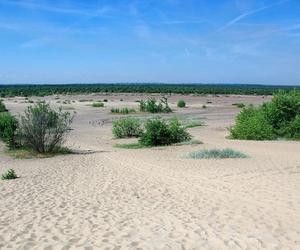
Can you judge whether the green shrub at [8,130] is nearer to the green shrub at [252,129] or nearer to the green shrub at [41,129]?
the green shrub at [41,129]

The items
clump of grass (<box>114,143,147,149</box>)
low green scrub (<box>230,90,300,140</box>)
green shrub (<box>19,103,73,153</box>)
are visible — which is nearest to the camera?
green shrub (<box>19,103,73,153</box>)

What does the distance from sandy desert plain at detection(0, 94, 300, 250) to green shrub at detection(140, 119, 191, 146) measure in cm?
334

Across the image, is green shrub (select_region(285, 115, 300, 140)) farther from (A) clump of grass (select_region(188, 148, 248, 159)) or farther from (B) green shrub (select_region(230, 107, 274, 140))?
(A) clump of grass (select_region(188, 148, 248, 159))

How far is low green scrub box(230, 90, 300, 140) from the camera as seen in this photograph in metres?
24.5

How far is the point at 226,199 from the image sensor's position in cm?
1085

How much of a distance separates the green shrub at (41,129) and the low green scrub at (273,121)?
961 centimetres

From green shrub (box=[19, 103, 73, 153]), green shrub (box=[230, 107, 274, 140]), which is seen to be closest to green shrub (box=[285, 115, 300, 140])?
green shrub (box=[230, 107, 274, 140])

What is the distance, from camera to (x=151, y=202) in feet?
34.8

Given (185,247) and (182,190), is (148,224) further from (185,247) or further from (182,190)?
(182,190)

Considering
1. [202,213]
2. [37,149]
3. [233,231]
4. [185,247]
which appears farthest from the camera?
[37,149]

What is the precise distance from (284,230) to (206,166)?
762 centimetres

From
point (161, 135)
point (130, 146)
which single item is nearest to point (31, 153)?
point (130, 146)

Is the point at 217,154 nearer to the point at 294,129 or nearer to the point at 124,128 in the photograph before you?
the point at 294,129

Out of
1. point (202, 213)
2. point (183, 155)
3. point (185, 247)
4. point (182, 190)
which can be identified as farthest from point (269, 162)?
point (185, 247)
